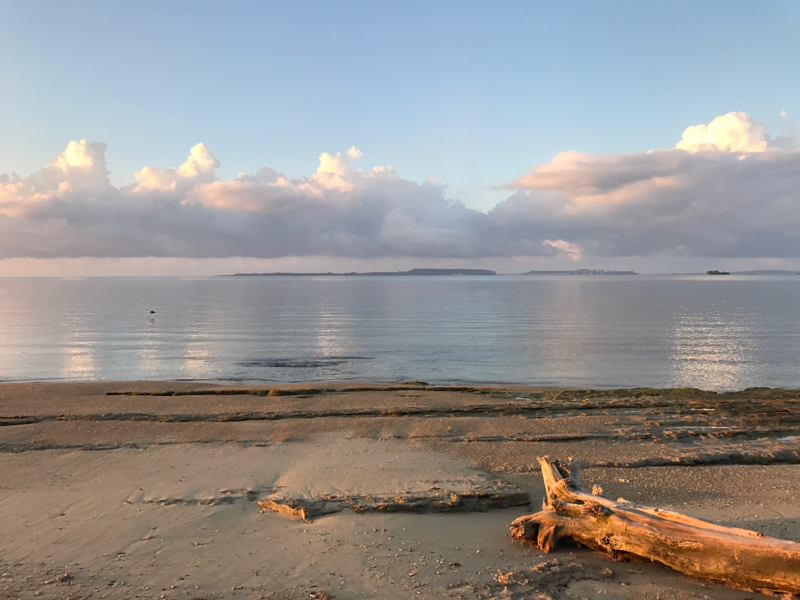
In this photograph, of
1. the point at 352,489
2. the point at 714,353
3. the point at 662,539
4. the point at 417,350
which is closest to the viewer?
the point at 662,539

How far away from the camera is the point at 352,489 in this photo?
11.6 m

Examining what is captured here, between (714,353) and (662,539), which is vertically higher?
(662,539)

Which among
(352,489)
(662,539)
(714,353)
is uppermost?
(662,539)

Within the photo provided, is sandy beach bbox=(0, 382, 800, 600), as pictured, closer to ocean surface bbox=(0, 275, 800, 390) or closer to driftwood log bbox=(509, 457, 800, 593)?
driftwood log bbox=(509, 457, 800, 593)

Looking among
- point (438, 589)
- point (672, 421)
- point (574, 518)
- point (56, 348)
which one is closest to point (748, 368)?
point (672, 421)

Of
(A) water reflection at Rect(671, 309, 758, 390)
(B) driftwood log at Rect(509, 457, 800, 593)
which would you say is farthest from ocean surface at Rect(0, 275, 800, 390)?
(B) driftwood log at Rect(509, 457, 800, 593)

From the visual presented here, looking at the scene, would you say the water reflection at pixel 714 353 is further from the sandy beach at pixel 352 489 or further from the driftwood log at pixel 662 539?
the driftwood log at pixel 662 539

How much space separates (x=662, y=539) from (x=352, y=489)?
628 cm

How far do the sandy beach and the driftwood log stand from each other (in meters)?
0.23

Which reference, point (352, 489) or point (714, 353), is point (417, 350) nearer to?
point (714, 353)

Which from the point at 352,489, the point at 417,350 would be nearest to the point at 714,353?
the point at 417,350

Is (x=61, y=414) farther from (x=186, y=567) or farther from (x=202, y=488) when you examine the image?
(x=186, y=567)

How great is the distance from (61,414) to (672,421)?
2215 centimetres

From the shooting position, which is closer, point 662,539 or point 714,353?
point 662,539
